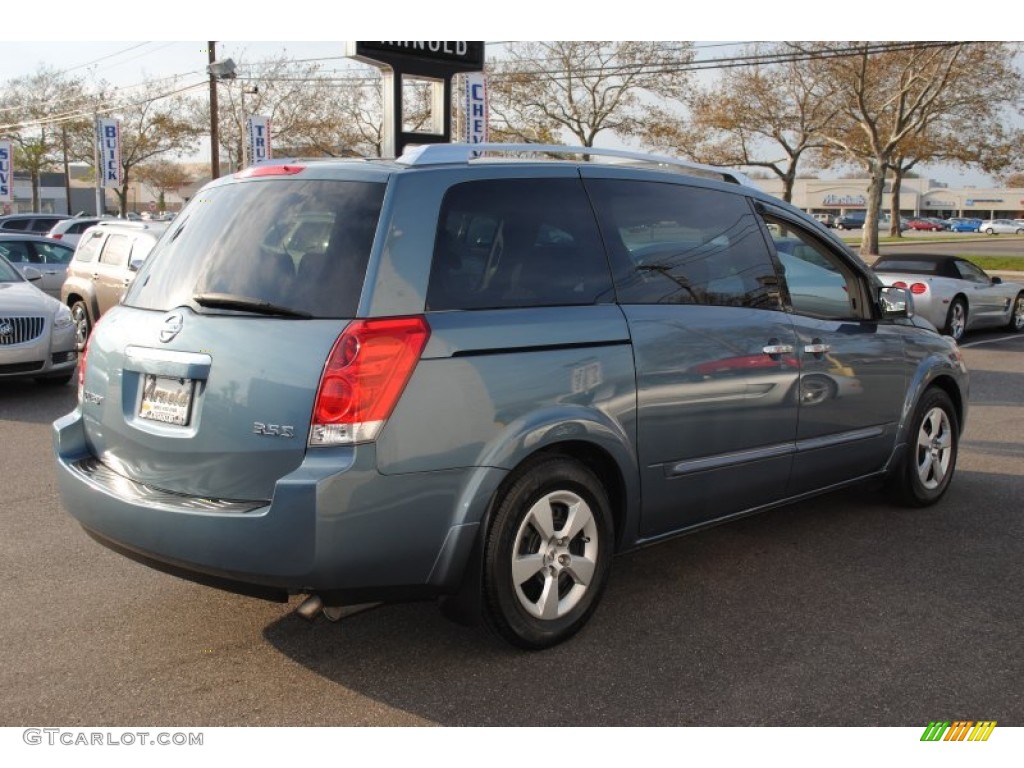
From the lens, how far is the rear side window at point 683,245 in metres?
4.34

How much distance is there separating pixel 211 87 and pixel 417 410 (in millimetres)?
37262

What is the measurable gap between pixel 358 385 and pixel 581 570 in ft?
4.05

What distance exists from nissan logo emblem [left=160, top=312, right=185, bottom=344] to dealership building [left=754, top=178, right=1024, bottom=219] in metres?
133

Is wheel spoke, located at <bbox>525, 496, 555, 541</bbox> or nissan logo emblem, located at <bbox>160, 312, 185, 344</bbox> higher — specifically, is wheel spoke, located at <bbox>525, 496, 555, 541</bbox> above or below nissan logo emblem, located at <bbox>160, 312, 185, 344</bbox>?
below

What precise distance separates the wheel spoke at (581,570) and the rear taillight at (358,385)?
1.06 m

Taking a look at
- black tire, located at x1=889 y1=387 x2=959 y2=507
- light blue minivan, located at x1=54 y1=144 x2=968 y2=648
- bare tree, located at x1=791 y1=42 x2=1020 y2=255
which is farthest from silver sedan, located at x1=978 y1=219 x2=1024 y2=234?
light blue minivan, located at x1=54 y1=144 x2=968 y2=648

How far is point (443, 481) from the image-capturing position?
11.7 ft

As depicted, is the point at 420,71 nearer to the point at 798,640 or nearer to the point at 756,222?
the point at 756,222

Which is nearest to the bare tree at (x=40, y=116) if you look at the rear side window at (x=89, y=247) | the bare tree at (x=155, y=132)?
the bare tree at (x=155, y=132)

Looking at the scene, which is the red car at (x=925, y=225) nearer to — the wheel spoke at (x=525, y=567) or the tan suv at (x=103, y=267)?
the tan suv at (x=103, y=267)

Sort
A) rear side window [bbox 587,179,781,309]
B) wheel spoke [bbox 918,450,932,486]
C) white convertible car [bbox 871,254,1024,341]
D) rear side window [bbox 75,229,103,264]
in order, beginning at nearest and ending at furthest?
rear side window [bbox 587,179,781,309]
wheel spoke [bbox 918,450,932,486]
rear side window [bbox 75,229,103,264]
white convertible car [bbox 871,254,1024,341]

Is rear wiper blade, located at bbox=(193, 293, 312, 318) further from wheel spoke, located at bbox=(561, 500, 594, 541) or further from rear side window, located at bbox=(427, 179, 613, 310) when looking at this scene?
wheel spoke, located at bbox=(561, 500, 594, 541)

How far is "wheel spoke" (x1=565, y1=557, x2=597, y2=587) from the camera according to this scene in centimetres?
404

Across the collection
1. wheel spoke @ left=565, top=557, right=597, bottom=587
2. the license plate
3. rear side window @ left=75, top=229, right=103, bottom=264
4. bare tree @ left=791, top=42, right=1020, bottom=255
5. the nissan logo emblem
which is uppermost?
bare tree @ left=791, top=42, right=1020, bottom=255
